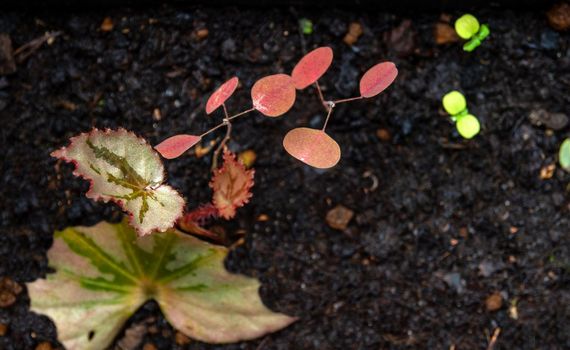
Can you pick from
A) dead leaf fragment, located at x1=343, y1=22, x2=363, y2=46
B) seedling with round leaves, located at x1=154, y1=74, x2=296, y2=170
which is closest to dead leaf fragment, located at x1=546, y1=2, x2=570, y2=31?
dead leaf fragment, located at x1=343, y1=22, x2=363, y2=46

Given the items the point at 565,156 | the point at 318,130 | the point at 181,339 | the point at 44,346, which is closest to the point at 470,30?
the point at 565,156

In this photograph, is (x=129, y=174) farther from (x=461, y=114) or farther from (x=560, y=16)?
(x=560, y=16)

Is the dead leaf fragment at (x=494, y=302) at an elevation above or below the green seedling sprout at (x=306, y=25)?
below

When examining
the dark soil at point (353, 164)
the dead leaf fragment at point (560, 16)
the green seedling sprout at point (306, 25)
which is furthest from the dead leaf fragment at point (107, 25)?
the dead leaf fragment at point (560, 16)

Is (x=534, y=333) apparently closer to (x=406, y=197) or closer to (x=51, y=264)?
(x=406, y=197)

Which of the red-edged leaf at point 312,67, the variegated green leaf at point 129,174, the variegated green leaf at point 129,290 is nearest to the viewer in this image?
the variegated green leaf at point 129,174

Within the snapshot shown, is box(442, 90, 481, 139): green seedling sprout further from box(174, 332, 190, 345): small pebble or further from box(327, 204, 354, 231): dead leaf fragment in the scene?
box(174, 332, 190, 345): small pebble

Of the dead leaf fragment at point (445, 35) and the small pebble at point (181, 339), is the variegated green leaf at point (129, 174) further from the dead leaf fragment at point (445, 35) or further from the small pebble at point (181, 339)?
the dead leaf fragment at point (445, 35)

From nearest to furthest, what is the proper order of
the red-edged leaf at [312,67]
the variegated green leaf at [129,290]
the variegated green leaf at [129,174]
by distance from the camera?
the variegated green leaf at [129,174], the red-edged leaf at [312,67], the variegated green leaf at [129,290]

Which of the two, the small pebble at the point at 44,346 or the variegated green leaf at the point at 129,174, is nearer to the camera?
the variegated green leaf at the point at 129,174
